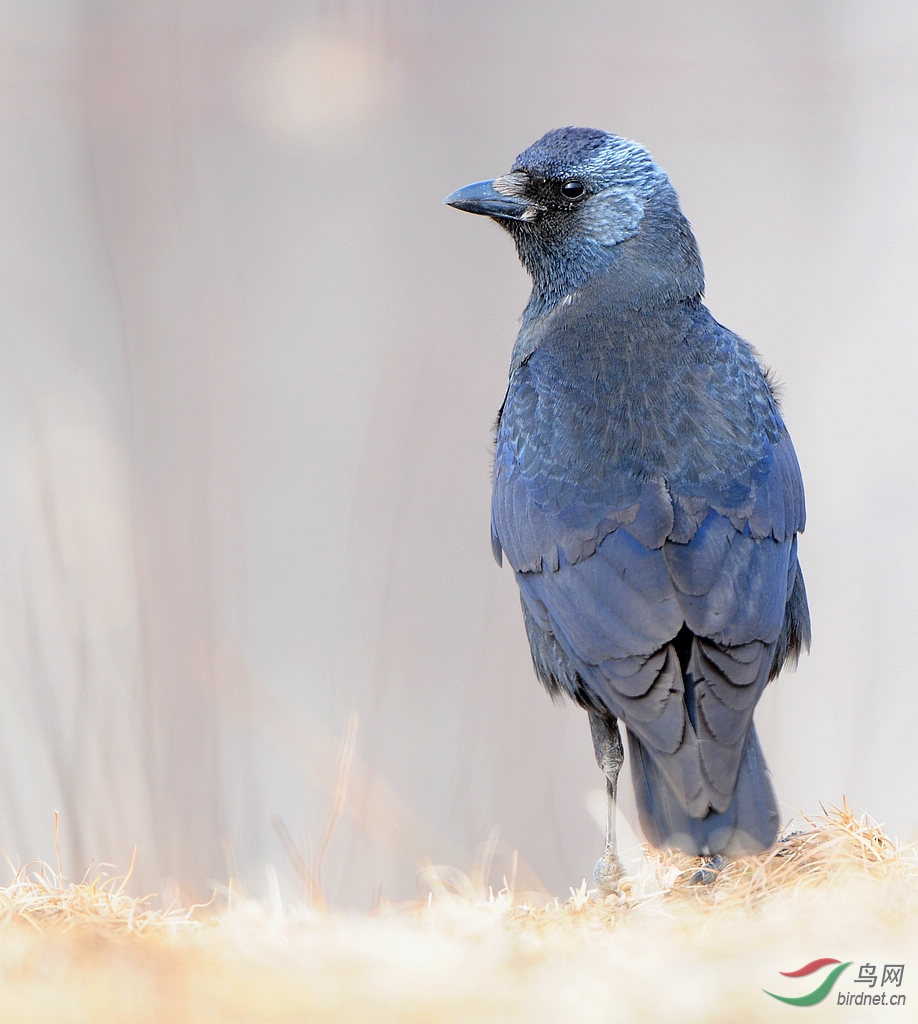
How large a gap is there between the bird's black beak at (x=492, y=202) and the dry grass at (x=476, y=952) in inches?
77.0

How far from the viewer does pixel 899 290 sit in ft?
13.5

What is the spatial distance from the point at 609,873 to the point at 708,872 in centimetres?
28

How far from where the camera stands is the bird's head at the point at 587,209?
3.35 m

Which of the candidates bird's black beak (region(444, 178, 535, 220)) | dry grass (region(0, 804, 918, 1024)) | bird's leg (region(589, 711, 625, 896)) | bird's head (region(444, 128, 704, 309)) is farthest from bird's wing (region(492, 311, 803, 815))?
bird's black beak (region(444, 178, 535, 220))

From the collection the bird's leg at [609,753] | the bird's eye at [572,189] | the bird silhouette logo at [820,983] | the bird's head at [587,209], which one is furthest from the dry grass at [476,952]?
the bird's eye at [572,189]

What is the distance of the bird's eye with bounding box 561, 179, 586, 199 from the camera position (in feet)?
11.2

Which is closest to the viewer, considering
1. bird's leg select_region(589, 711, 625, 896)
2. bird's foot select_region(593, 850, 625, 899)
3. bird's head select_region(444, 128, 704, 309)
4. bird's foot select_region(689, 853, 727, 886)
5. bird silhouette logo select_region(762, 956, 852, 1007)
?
bird silhouette logo select_region(762, 956, 852, 1007)

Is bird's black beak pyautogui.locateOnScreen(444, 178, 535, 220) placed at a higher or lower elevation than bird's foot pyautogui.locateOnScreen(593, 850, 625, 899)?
higher

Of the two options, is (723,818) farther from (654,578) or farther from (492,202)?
(492,202)

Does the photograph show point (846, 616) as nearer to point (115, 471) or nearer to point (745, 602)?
point (745, 602)

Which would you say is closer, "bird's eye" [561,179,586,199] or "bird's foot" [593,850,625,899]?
"bird's foot" [593,850,625,899]

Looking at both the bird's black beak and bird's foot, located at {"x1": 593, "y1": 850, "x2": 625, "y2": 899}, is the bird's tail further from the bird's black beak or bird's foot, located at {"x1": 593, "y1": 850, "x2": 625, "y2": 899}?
the bird's black beak

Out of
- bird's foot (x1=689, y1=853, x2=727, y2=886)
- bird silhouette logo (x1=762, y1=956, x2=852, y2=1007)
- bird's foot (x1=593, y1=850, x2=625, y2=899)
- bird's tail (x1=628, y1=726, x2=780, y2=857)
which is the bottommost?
bird's foot (x1=593, y1=850, x2=625, y2=899)

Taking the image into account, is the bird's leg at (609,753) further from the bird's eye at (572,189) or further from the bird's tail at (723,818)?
the bird's eye at (572,189)
